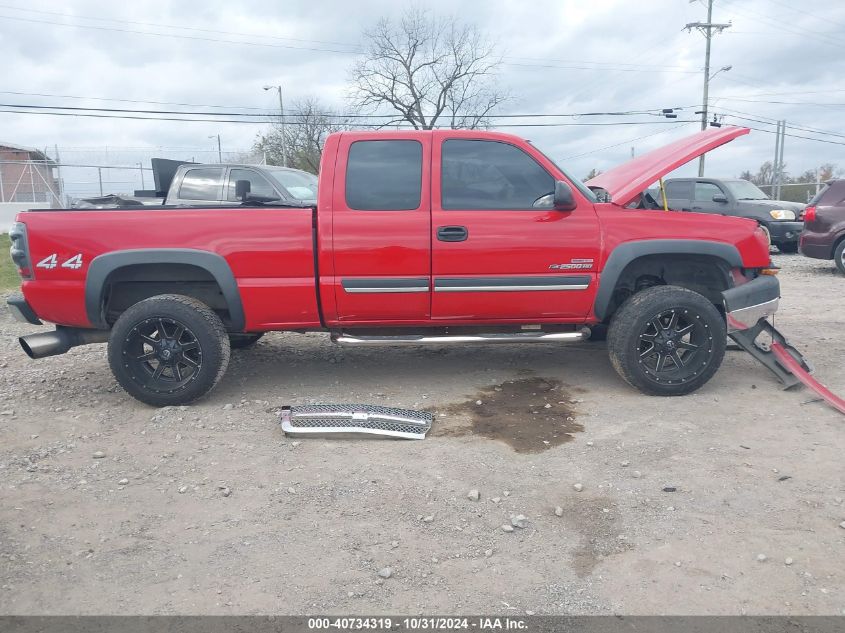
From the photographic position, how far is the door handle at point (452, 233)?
452 centimetres

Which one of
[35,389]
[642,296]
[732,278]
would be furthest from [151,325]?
[732,278]

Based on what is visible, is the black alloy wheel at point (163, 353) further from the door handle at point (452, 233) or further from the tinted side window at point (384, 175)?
the door handle at point (452, 233)

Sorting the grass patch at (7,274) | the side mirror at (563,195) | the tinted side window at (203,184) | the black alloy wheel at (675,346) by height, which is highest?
the tinted side window at (203,184)

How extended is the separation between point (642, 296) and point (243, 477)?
3.04 m

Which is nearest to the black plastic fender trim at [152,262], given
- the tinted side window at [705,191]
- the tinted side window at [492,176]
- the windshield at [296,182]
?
the tinted side window at [492,176]

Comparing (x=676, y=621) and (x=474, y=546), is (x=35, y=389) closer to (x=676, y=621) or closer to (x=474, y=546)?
(x=474, y=546)

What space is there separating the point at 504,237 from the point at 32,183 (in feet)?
82.9

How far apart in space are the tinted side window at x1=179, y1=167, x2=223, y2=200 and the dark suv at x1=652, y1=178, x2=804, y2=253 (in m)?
8.76

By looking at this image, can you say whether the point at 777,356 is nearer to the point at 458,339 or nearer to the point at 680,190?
the point at 458,339

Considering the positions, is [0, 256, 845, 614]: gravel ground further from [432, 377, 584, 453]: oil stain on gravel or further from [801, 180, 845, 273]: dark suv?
[801, 180, 845, 273]: dark suv

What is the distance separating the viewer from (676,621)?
7.75ft

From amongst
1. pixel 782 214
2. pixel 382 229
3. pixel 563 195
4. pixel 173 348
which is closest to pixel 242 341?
pixel 173 348

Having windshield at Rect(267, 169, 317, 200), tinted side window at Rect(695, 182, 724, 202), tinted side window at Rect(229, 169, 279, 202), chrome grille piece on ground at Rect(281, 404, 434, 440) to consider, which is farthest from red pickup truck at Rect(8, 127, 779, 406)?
tinted side window at Rect(695, 182, 724, 202)

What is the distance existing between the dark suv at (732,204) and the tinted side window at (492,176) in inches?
361
